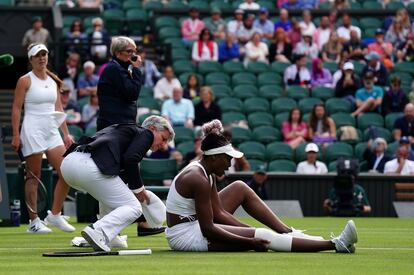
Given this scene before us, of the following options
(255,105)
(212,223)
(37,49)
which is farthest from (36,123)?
(255,105)

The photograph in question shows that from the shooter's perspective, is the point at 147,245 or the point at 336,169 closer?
the point at 147,245

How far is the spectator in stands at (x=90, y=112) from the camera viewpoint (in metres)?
23.1

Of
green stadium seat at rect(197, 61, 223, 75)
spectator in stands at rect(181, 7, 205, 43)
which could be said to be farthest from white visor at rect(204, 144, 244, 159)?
spectator in stands at rect(181, 7, 205, 43)

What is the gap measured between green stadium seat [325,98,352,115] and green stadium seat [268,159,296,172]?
2471 millimetres

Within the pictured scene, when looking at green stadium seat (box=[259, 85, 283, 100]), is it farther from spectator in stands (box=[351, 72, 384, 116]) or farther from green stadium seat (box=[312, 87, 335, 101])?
spectator in stands (box=[351, 72, 384, 116])

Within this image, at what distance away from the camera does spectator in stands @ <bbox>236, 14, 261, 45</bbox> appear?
27.0 m

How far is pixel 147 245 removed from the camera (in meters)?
12.2

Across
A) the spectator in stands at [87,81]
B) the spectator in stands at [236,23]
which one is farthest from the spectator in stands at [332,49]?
the spectator in stands at [87,81]

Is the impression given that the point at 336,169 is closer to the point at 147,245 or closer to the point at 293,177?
the point at 293,177

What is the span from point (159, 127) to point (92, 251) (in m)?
1.21

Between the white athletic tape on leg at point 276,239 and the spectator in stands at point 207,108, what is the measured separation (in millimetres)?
12534

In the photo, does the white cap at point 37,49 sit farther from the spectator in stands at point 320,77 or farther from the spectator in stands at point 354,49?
the spectator in stands at point 354,49

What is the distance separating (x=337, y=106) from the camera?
25000mm

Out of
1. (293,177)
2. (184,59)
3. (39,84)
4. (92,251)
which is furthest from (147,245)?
(184,59)
